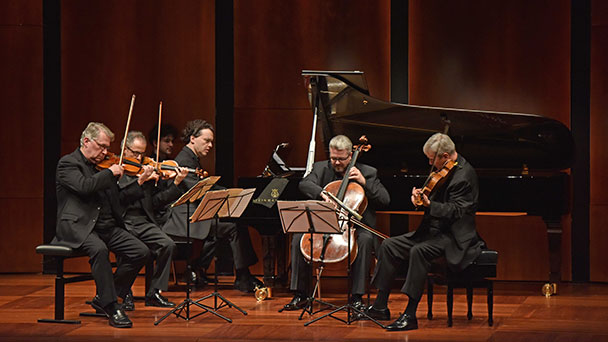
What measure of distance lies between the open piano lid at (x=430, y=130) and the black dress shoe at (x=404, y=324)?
187cm

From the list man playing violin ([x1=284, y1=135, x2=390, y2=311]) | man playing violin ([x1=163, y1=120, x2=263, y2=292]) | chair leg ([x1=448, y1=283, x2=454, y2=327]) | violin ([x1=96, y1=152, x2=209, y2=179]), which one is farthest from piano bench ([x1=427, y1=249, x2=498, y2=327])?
violin ([x1=96, y1=152, x2=209, y2=179])

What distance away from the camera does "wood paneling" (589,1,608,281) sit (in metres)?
7.07

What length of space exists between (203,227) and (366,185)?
1.44 metres

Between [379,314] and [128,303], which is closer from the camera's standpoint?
[379,314]

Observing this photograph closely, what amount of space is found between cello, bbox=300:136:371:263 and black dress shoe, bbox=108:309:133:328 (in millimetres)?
1192

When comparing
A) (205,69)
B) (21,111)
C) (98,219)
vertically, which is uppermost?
(205,69)

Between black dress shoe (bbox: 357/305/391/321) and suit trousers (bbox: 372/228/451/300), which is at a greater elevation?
suit trousers (bbox: 372/228/451/300)

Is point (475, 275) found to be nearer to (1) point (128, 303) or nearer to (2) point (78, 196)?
(1) point (128, 303)

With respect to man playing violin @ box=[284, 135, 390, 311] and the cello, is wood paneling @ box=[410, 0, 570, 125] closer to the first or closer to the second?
man playing violin @ box=[284, 135, 390, 311]

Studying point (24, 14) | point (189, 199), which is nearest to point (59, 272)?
point (189, 199)

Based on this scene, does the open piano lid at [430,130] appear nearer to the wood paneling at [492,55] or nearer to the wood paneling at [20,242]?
the wood paneling at [492,55]

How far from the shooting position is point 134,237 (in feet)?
18.2

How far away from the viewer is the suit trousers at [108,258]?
5.16 m

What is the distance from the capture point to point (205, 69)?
303 inches
